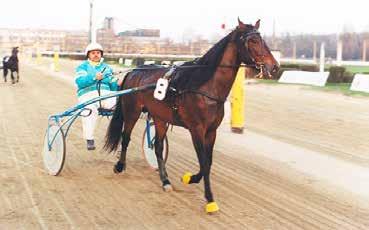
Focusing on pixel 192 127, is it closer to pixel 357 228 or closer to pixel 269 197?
pixel 269 197

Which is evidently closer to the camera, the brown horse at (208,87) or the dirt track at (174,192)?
the dirt track at (174,192)

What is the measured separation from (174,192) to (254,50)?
1.89 metres

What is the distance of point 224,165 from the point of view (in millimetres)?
8289

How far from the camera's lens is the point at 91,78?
7750 mm

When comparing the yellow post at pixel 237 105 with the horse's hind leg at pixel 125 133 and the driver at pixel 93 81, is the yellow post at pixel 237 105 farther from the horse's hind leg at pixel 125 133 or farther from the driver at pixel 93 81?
the horse's hind leg at pixel 125 133

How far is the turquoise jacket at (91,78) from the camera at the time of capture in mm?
7727

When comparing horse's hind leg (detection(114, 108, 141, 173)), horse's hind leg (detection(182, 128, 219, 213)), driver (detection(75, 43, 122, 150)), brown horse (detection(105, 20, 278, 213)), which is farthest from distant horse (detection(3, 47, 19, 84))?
horse's hind leg (detection(182, 128, 219, 213))

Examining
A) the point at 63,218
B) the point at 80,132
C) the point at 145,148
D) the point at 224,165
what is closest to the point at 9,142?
the point at 80,132

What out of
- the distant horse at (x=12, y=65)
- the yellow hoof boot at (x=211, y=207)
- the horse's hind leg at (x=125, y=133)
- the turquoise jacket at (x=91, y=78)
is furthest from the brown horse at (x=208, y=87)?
the distant horse at (x=12, y=65)

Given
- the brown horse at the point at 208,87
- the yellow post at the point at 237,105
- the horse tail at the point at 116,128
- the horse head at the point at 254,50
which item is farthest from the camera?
the yellow post at the point at 237,105

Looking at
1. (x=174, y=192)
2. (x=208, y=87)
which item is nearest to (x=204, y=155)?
(x=208, y=87)

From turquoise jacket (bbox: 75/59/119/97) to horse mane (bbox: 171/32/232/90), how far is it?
1.66 metres

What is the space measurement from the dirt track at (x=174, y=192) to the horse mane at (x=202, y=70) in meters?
1.21

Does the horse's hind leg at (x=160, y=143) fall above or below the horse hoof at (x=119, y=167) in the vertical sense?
above
